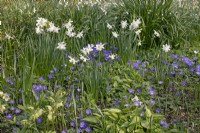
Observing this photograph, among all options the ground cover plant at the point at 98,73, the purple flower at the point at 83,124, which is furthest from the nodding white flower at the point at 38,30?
the purple flower at the point at 83,124

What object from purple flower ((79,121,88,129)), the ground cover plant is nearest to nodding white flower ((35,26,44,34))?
the ground cover plant

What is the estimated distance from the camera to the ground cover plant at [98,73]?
2.37 m

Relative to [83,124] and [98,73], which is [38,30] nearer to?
[98,73]

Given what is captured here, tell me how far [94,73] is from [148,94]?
55cm

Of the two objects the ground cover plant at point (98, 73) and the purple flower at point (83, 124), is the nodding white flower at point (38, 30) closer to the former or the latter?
the ground cover plant at point (98, 73)

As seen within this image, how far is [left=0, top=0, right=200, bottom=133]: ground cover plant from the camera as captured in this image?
2369 millimetres

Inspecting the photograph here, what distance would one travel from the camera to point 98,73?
9.70ft

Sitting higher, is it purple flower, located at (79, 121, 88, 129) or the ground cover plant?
the ground cover plant

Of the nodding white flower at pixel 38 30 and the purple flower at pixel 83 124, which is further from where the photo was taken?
the nodding white flower at pixel 38 30

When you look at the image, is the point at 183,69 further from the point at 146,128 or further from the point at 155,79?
the point at 146,128

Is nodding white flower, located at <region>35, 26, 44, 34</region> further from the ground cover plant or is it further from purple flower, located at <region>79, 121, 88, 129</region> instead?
purple flower, located at <region>79, 121, 88, 129</region>

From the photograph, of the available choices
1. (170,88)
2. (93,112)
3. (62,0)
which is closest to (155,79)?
(170,88)

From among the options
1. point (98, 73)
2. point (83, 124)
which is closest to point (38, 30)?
point (98, 73)

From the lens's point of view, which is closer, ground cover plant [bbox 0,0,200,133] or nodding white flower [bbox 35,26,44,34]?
ground cover plant [bbox 0,0,200,133]
